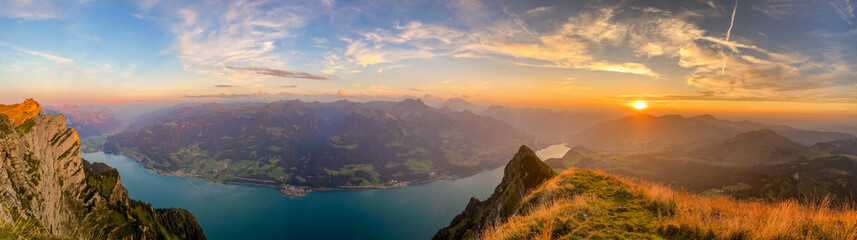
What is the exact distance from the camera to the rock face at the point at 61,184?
20.7 meters

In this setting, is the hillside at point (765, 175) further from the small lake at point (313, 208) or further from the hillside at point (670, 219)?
→ the small lake at point (313, 208)

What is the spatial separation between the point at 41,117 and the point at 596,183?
7987 centimetres

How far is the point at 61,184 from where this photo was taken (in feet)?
139

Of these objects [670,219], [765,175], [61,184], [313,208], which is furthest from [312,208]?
[765,175]

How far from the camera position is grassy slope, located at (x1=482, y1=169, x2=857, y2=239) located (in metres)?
5.90

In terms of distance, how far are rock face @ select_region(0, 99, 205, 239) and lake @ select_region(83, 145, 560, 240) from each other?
1909 inches

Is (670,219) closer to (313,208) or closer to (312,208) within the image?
(313,208)

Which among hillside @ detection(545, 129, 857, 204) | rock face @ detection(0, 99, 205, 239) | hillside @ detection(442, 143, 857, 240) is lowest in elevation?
hillside @ detection(545, 129, 857, 204)

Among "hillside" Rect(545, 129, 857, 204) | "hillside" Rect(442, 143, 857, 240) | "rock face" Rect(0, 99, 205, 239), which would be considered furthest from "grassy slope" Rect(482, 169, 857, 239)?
"rock face" Rect(0, 99, 205, 239)

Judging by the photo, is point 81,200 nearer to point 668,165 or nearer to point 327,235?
point 327,235

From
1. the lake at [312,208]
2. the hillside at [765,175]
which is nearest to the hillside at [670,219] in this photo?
the hillside at [765,175]

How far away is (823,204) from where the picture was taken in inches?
304

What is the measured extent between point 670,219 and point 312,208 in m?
165

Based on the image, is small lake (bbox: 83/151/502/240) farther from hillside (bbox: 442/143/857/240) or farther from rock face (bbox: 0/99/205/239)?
hillside (bbox: 442/143/857/240)
